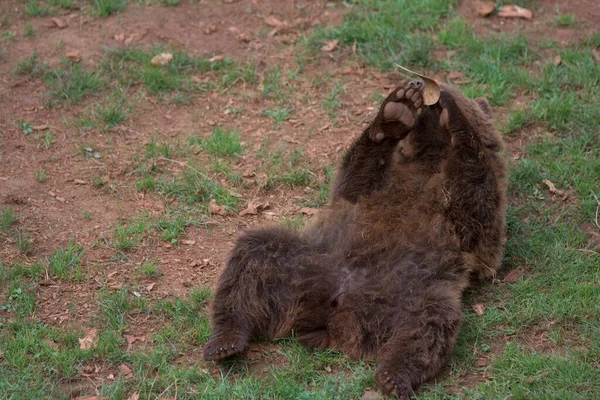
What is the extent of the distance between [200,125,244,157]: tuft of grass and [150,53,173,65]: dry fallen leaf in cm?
110

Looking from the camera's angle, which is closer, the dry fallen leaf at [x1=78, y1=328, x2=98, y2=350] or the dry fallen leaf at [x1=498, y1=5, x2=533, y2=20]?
the dry fallen leaf at [x1=78, y1=328, x2=98, y2=350]

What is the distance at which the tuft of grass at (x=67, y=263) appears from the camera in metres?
6.04

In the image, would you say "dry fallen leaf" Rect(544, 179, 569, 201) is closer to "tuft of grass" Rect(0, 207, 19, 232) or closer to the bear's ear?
the bear's ear

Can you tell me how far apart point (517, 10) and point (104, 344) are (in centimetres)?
556

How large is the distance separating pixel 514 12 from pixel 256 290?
4.69m

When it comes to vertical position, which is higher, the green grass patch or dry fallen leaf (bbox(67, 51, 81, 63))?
dry fallen leaf (bbox(67, 51, 81, 63))

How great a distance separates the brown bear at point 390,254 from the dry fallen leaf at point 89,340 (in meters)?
0.79

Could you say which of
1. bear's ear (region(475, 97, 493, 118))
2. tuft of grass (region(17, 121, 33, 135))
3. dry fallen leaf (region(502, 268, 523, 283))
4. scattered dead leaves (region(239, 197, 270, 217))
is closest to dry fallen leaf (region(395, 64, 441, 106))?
bear's ear (region(475, 97, 493, 118))

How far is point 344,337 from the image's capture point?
538 centimetres

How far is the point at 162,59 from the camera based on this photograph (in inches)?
323

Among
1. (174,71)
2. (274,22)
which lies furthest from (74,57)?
(274,22)

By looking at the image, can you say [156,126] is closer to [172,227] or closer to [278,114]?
[278,114]

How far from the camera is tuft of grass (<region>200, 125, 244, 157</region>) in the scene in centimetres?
740

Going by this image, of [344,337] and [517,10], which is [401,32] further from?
[344,337]
